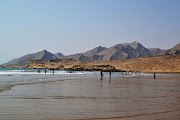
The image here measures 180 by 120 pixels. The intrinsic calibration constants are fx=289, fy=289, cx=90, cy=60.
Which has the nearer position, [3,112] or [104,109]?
[3,112]

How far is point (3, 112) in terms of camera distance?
14.8 metres

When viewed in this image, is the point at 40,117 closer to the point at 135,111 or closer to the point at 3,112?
the point at 3,112

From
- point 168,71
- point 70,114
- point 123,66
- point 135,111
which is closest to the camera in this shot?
point 70,114

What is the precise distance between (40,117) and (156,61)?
501ft

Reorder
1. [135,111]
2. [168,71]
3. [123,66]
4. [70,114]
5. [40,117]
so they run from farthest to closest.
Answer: [123,66] → [168,71] → [135,111] → [70,114] → [40,117]

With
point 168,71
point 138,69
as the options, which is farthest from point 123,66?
point 168,71

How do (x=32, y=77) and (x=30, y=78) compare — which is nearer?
(x=30, y=78)

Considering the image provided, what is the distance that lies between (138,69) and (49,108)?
5749 inches

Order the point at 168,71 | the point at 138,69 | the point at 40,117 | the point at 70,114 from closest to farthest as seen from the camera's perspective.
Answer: the point at 40,117 < the point at 70,114 < the point at 168,71 < the point at 138,69

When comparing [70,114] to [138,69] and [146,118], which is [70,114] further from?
[138,69]

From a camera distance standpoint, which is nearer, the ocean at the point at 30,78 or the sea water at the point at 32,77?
the ocean at the point at 30,78

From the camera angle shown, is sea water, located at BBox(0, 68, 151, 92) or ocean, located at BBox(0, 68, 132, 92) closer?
ocean, located at BBox(0, 68, 132, 92)

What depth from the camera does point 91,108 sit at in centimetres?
1697

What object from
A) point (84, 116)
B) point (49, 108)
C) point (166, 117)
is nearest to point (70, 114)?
point (84, 116)
